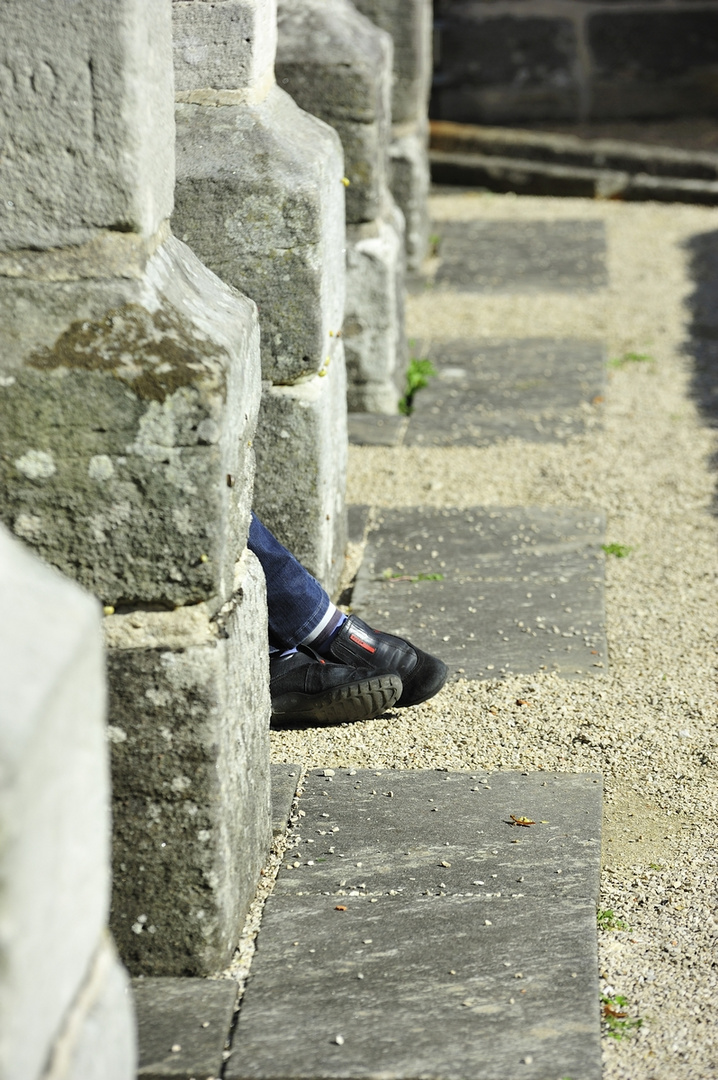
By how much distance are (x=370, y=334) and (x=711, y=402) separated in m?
1.57

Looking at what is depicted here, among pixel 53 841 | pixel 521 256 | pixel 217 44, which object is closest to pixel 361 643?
pixel 217 44

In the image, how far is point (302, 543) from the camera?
3500mm

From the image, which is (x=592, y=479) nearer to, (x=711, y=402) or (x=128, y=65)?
(x=711, y=402)

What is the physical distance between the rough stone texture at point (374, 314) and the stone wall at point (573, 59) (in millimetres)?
6809

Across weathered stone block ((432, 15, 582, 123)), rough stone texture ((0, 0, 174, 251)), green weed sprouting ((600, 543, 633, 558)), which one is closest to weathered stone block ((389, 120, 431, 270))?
green weed sprouting ((600, 543, 633, 558))

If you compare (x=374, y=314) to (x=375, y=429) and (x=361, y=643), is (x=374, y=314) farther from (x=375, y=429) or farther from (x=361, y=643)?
(x=361, y=643)

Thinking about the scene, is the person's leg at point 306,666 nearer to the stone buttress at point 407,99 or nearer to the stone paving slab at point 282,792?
the stone paving slab at point 282,792

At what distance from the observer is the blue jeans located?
117 inches

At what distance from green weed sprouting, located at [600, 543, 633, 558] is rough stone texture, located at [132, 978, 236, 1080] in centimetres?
243

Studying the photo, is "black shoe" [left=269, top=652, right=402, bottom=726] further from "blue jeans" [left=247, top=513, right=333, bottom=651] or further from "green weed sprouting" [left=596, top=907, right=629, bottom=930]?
"green weed sprouting" [left=596, top=907, right=629, bottom=930]

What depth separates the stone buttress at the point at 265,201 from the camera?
10.2ft

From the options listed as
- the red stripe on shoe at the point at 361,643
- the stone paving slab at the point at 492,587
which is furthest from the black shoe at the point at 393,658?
the stone paving slab at the point at 492,587

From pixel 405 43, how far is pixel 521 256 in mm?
1520

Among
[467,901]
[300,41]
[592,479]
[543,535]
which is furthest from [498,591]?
[300,41]
